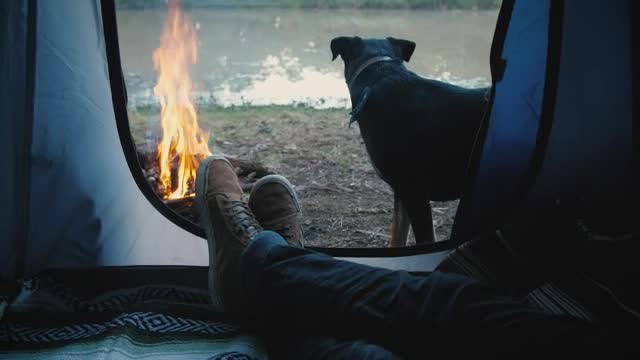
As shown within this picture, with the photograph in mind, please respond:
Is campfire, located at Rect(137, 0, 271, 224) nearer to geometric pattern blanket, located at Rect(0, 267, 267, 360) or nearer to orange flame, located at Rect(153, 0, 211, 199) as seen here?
orange flame, located at Rect(153, 0, 211, 199)

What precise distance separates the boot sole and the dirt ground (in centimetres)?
71

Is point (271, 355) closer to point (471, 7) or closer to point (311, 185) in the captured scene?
point (311, 185)

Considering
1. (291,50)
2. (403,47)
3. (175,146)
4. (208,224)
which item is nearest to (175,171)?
(175,146)

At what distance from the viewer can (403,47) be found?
2227 millimetres

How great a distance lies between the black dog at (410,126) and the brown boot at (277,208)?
20.6 inches

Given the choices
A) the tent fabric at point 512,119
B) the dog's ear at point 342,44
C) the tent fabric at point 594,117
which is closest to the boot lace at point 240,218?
the tent fabric at point 512,119

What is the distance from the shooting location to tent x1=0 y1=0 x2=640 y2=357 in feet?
4.57

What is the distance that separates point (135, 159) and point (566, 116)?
3.98 feet

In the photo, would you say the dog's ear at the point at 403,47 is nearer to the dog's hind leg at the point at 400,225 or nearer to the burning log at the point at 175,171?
the dog's hind leg at the point at 400,225

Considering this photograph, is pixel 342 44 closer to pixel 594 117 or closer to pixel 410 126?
pixel 410 126

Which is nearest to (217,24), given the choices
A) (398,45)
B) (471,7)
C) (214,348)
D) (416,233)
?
(471,7)

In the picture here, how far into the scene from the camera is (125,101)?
1.57 metres

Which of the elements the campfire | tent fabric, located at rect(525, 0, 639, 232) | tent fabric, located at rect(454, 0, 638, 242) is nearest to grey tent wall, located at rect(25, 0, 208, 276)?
the campfire

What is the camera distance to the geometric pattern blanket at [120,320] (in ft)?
4.28
